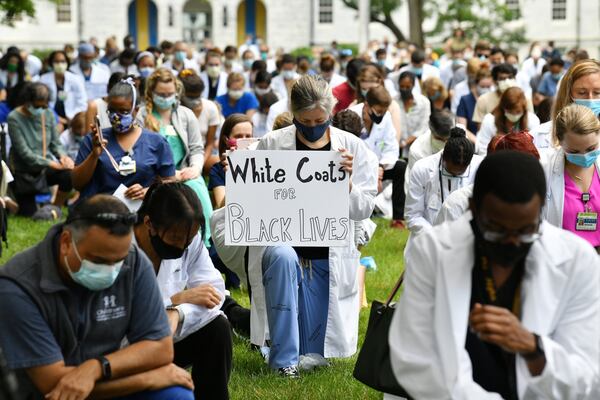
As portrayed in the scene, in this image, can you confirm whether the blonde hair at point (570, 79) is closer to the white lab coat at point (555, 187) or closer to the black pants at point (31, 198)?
the white lab coat at point (555, 187)

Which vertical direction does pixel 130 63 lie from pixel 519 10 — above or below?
below

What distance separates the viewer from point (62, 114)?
1992cm

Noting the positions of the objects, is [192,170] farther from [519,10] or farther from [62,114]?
[519,10]

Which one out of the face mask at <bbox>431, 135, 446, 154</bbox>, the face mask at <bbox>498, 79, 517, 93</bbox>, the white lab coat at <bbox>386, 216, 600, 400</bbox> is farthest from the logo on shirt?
the face mask at <bbox>498, 79, 517, 93</bbox>

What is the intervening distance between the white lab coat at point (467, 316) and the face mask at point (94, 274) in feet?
4.37

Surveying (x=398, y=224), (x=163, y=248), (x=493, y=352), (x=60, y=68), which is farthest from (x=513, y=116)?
(x=60, y=68)

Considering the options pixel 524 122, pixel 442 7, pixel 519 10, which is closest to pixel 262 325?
pixel 524 122

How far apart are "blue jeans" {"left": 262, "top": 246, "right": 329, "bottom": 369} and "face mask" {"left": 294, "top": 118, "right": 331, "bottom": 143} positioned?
729 mm

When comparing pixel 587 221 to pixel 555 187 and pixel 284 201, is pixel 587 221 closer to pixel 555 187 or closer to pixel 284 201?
pixel 555 187

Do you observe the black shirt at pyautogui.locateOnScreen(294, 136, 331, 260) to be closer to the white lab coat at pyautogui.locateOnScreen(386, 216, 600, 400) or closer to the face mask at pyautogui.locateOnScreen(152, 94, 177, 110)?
the face mask at pyautogui.locateOnScreen(152, 94, 177, 110)

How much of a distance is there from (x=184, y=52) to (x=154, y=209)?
20295 millimetres

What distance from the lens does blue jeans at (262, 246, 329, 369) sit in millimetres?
8258

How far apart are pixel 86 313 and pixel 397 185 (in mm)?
9487

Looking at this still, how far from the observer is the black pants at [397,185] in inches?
573
